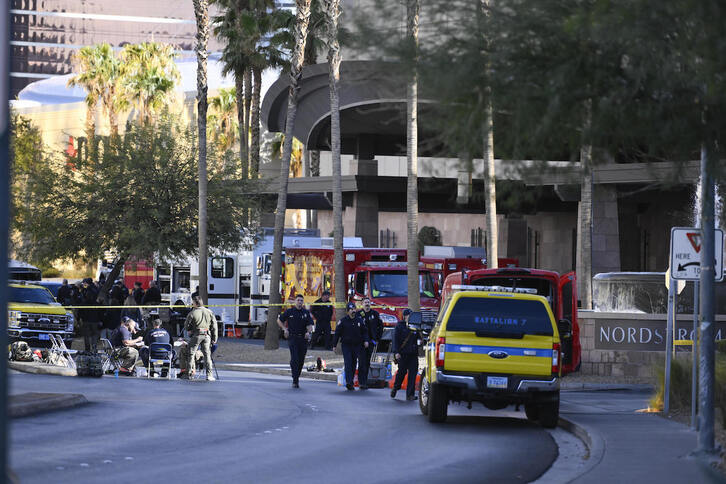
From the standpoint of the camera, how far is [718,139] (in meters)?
10.1

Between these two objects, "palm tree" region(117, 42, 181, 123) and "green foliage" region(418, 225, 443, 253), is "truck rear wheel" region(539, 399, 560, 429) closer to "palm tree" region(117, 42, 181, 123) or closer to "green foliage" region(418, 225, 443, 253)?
"green foliage" region(418, 225, 443, 253)

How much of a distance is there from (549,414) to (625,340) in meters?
9.76

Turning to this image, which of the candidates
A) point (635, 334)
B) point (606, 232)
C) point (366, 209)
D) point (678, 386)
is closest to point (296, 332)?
point (635, 334)

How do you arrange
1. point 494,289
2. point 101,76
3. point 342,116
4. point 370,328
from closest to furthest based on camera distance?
point 494,289
point 370,328
point 342,116
point 101,76

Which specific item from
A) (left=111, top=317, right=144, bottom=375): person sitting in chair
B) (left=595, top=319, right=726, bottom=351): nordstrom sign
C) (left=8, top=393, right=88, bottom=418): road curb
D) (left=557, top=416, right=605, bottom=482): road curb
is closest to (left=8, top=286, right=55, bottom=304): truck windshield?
(left=111, top=317, right=144, bottom=375): person sitting in chair

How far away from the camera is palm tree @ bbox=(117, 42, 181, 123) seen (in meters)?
68.0

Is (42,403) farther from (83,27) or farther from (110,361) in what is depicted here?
(83,27)

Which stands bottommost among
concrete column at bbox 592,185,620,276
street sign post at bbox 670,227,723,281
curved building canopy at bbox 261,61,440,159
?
street sign post at bbox 670,227,723,281

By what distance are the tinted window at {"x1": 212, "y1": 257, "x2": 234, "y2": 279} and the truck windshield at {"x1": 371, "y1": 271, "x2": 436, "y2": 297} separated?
901 cm

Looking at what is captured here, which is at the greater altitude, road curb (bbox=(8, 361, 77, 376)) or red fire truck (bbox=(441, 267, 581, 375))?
red fire truck (bbox=(441, 267, 581, 375))

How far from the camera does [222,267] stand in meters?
44.3

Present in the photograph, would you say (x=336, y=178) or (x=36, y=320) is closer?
(x=36, y=320)

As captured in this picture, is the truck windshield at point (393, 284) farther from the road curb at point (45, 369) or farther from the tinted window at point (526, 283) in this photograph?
the road curb at point (45, 369)

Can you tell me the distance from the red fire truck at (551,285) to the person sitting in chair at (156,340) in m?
6.26
